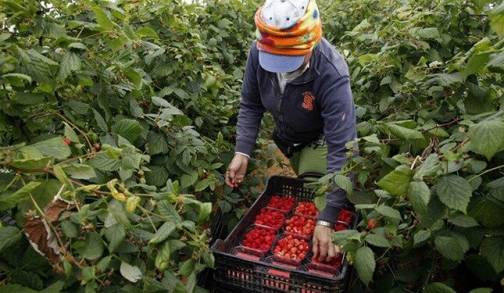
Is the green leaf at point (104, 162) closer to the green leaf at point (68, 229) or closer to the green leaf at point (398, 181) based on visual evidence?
the green leaf at point (68, 229)

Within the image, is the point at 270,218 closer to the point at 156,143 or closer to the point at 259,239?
the point at 259,239

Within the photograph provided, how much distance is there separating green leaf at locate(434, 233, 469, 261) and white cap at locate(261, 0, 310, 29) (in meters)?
1.11

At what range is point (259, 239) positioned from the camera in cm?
225

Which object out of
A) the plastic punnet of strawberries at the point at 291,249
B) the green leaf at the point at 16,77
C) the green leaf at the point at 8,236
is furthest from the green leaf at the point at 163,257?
the plastic punnet of strawberries at the point at 291,249

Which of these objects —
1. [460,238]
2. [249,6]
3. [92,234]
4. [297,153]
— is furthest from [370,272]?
[249,6]

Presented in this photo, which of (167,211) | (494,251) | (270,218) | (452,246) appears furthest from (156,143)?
(494,251)

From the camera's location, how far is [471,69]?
57.7 inches

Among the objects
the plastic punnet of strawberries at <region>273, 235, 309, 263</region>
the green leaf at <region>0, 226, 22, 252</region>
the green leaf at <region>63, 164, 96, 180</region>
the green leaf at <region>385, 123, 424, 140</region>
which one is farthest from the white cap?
the green leaf at <region>0, 226, 22, 252</region>

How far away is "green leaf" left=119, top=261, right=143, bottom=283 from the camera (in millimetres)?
1176

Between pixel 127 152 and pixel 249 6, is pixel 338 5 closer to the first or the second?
pixel 249 6

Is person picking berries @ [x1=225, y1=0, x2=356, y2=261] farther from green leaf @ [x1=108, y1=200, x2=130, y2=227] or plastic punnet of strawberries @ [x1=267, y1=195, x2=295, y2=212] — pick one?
green leaf @ [x1=108, y1=200, x2=130, y2=227]

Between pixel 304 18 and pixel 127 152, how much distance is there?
107 cm

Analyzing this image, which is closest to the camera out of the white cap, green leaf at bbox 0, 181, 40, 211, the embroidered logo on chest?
green leaf at bbox 0, 181, 40, 211

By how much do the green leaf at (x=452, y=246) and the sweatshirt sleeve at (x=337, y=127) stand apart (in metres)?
0.70
